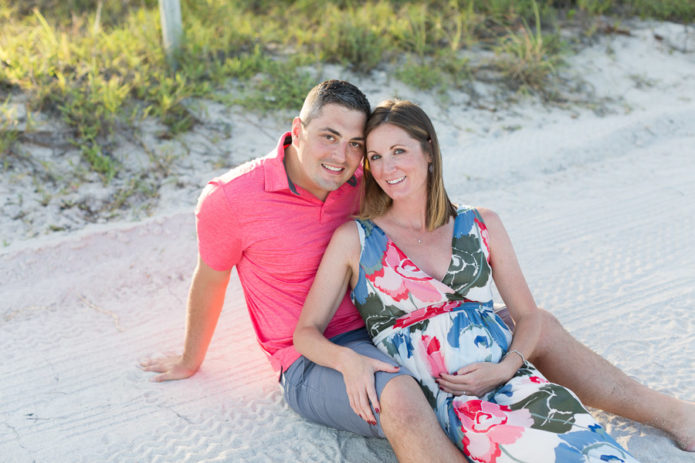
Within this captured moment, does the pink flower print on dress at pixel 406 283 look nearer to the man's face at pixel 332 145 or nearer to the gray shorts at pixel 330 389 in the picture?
the gray shorts at pixel 330 389

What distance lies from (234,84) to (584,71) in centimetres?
394

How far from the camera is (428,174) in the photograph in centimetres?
275

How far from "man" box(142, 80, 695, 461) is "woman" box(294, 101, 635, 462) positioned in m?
0.15

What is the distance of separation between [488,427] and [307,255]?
101 cm

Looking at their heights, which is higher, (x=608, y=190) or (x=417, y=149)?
(x=417, y=149)

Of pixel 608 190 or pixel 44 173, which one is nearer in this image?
pixel 44 173

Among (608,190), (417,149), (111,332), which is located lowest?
(111,332)

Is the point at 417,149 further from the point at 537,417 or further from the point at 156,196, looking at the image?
the point at 156,196

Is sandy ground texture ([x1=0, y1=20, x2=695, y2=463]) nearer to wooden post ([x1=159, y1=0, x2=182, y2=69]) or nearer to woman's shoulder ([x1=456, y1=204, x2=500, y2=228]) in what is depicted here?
wooden post ([x1=159, y1=0, x2=182, y2=69])

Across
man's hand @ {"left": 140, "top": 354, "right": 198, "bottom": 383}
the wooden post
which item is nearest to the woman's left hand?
man's hand @ {"left": 140, "top": 354, "right": 198, "bottom": 383}

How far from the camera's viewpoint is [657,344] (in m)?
3.35

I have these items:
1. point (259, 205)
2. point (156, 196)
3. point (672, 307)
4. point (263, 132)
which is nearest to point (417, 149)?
point (259, 205)

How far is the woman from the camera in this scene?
234 cm

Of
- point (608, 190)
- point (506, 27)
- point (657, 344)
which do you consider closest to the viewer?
point (657, 344)
